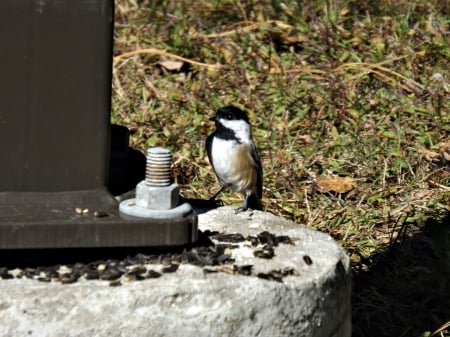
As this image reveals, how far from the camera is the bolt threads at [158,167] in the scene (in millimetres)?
3152

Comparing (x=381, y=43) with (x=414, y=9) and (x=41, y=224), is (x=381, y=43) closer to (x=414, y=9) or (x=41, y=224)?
(x=414, y=9)

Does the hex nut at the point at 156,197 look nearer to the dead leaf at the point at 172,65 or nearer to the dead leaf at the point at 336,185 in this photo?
the dead leaf at the point at 336,185

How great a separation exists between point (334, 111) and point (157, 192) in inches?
118

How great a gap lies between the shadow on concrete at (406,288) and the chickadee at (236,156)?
655 mm

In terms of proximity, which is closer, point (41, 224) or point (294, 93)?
point (41, 224)

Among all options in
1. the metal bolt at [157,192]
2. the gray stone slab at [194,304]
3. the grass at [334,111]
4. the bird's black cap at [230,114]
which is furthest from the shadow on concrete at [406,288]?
the metal bolt at [157,192]

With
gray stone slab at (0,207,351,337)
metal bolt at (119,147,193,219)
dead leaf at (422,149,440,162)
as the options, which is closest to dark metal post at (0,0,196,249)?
metal bolt at (119,147,193,219)

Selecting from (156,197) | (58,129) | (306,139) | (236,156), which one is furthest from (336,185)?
(58,129)

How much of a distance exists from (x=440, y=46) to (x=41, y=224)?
4198mm

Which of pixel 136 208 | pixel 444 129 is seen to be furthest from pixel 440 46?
pixel 136 208

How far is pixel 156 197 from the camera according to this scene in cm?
317

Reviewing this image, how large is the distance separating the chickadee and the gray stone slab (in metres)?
1.56

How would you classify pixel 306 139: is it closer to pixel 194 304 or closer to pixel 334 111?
pixel 334 111

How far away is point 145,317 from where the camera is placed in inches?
113
